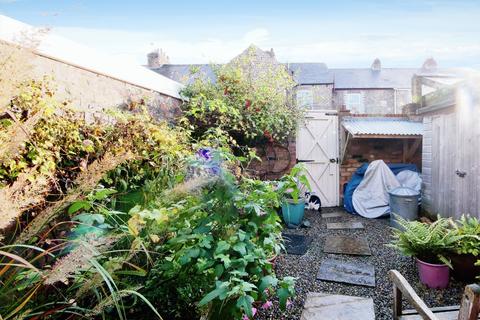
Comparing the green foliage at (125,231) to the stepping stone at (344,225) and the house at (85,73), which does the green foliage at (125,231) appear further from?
the stepping stone at (344,225)

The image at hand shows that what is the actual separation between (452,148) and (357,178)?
2.06 meters

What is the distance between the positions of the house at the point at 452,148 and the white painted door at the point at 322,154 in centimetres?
171

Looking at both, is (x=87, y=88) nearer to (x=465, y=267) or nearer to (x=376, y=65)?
(x=465, y=267)

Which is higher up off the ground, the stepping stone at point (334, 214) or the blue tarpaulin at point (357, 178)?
the blue tarpaulin at point (357, 178)

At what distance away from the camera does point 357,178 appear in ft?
19.6

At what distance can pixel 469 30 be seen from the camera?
2451 mm

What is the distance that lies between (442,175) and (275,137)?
9.08 feet

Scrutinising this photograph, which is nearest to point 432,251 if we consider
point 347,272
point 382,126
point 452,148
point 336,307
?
point 347,272

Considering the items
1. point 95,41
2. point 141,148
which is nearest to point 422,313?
point 141,148

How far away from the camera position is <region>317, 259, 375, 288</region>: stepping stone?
116 inches

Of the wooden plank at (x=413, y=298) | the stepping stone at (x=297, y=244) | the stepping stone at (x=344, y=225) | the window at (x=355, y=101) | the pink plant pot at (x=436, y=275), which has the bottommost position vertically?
the stepping stone at (x=344, y=225)

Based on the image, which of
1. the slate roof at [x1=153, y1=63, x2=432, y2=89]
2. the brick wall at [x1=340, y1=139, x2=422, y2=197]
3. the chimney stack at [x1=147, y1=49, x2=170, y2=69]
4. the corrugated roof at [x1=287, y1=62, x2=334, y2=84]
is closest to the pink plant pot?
the brick wall at [x1=340, y1=139, x2=422, y2=197]

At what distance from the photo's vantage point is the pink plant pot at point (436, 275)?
2.68 metres

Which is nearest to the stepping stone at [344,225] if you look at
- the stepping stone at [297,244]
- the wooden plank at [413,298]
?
the stepping stone at [297,244]
